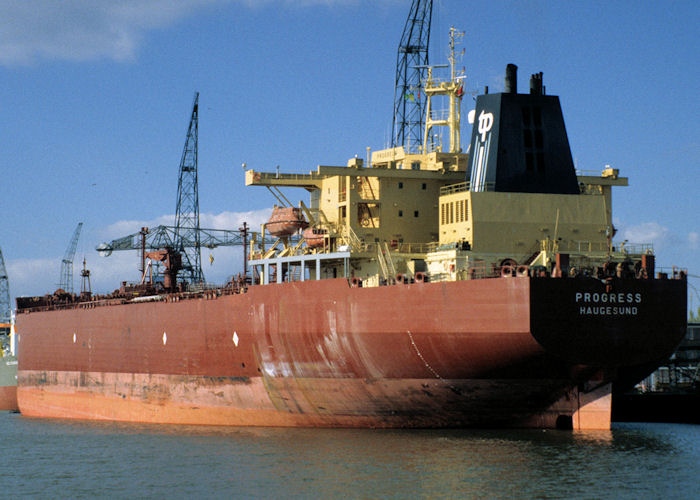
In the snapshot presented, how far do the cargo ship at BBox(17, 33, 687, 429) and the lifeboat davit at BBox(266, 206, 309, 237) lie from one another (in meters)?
0.07

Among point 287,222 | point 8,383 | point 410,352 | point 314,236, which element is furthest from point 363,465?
point 8,383

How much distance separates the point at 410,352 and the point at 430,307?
144 centimetres

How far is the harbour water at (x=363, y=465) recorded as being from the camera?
2108cm

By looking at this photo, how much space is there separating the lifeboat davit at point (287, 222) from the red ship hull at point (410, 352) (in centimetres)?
253

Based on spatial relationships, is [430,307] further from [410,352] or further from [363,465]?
[363,465]

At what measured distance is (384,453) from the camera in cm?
2473

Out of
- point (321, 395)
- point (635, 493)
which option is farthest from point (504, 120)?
point (635, 493)

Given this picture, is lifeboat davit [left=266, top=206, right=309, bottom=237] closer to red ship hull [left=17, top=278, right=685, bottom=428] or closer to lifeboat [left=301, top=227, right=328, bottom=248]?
lifeboat [left=301, top=227, right=328, bottom=248]

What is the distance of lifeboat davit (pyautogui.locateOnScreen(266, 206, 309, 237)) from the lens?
1315 inches

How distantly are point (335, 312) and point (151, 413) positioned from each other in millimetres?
10899

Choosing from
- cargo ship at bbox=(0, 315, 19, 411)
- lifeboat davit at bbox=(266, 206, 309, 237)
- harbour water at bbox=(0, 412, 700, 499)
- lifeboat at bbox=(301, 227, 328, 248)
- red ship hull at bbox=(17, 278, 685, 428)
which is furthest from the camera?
cargo ship at bbox=(0, 315, 19, 411)

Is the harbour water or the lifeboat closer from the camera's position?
the harbour water

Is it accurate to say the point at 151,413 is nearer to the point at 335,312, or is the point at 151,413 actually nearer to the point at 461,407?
the point at 335,312

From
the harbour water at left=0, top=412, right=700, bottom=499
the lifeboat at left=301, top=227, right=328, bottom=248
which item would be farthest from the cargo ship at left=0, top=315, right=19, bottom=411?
the lifeboat at left=301, top=227, right=328, bottom=248
